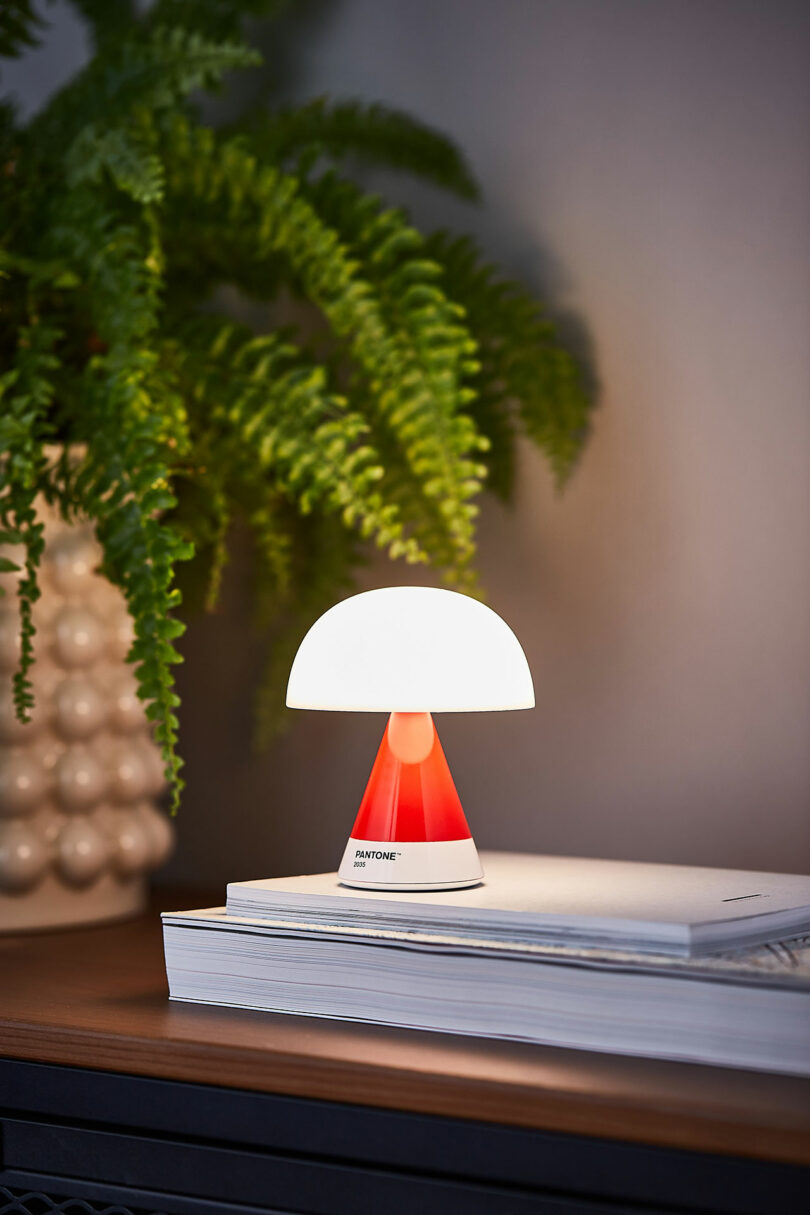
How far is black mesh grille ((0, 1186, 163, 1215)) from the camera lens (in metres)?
0.65

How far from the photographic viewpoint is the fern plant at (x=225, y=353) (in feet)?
2.97

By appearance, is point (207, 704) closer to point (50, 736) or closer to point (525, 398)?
point (50, 736)

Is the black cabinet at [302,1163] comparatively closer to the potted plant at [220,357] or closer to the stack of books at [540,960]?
the stack of books at [540,960]

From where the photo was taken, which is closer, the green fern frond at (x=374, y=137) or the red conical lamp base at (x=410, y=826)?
the red conical lamp base at (x=410, y=826)

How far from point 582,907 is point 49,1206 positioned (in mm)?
353

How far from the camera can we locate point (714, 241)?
3.42 ft

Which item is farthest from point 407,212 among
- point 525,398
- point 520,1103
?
point 520,1103

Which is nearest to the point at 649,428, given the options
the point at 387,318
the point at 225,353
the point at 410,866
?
the point at 387,318

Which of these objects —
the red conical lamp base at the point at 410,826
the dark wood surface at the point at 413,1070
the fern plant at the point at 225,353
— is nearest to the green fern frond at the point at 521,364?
the fern plant at the point at 225,353

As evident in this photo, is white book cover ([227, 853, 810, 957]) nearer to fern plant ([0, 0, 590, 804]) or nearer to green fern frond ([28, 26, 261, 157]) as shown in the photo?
fern plant ([0, 0, 590, 804])

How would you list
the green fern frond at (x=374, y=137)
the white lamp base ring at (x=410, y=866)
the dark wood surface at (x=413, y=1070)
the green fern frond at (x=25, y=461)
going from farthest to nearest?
1. the green fern frond at (x=374, y=137)
2. the green fern frond at (x=25, y=461)
3. the white lamp base ring at (x=410, y=866)
4. the dark wood surface at (x=413, y=1070)

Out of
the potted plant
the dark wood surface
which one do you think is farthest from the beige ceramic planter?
the dark wood surface

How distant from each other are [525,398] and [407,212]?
0.93 ft

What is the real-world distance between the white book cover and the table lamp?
0.8 inches
